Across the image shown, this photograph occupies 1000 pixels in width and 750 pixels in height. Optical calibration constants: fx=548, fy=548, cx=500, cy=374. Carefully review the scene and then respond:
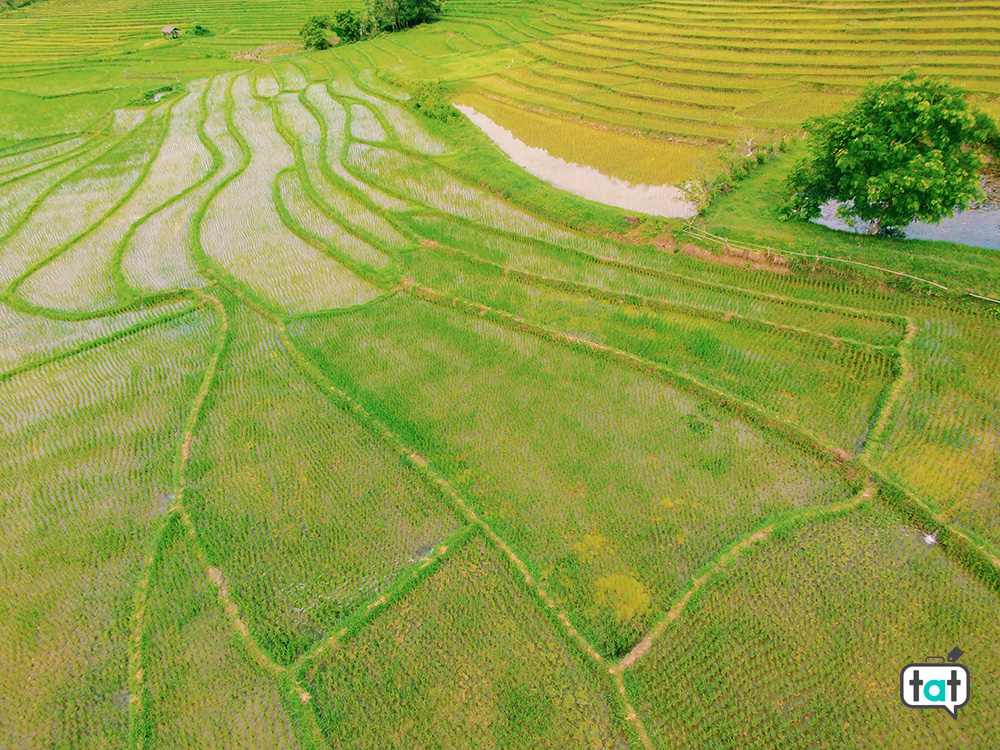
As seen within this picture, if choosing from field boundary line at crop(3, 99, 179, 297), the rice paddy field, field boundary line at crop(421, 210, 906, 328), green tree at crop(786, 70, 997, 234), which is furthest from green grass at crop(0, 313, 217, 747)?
green tree at crop(786, 70, 997, 234)

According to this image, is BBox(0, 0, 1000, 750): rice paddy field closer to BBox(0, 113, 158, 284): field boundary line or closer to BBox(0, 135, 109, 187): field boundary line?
BBox(0, 113, 158, 284): field boundary line

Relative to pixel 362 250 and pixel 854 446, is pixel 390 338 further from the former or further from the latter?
pixel 854 446

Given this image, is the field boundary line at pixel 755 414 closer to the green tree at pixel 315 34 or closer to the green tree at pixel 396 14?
the green tree at pixel 315 34

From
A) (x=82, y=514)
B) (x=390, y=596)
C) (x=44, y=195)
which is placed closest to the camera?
(x=390, y=596)

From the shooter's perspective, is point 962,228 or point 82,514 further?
point 962,228

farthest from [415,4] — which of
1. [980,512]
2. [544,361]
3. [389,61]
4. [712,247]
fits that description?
[980,512]

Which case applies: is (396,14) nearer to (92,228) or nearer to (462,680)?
(92,228)

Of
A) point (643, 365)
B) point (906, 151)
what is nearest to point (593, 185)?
point (906, 151)

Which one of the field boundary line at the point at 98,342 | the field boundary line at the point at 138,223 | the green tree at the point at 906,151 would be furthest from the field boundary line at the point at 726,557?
the field boundary line at the point at 138,223
